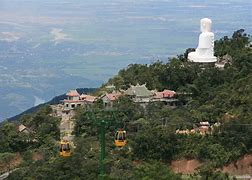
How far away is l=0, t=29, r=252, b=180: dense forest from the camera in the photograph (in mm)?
17219

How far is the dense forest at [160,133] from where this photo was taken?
17219 millimetres

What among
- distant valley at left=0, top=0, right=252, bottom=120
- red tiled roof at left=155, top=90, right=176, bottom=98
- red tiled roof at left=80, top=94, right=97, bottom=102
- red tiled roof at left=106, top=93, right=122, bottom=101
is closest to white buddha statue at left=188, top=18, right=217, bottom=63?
red tiled roof at left=155, top=90, right=176, bottom=98

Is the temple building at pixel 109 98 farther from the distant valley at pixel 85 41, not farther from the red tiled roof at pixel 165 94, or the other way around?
the distant valley at pixel 85 41

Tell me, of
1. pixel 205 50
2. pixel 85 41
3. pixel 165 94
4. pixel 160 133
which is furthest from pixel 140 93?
pixel 85 41

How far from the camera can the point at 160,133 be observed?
1852cm

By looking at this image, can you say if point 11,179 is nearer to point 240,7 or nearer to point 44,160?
point 44,160

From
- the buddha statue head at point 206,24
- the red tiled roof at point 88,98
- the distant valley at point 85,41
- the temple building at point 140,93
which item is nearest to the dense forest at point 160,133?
the temple building at point 140,93

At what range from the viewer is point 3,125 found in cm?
2169

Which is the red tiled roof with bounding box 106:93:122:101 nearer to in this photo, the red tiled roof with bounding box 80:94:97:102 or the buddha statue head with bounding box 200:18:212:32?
the red tiled roof with bounding box 80:94:97:102

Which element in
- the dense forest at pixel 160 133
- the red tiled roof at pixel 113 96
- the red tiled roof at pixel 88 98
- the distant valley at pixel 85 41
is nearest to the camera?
the dense forest at pixel 160 133

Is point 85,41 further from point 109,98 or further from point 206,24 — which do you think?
point 109,98

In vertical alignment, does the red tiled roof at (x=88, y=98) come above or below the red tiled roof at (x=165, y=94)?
below

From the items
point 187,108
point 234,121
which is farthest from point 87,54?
point 234,121

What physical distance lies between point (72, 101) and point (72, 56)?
27.2 m
